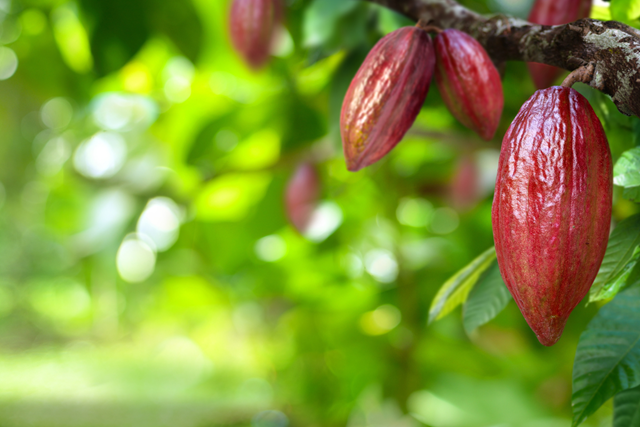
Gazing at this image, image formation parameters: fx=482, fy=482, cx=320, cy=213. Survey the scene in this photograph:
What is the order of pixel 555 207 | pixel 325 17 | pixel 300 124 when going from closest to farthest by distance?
1. pixel 555 207
2. pixel 325 17
3. pixel 300 124

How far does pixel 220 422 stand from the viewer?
3.33 ft

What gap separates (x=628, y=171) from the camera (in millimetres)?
137

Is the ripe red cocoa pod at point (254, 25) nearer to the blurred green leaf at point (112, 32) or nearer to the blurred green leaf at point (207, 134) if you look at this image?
the blurred green leaf at point (112, 32)

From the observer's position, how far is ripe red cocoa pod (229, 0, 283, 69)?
0.94 ft

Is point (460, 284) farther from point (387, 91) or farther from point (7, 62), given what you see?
point (7, 62)

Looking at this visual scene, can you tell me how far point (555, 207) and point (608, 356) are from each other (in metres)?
0.07

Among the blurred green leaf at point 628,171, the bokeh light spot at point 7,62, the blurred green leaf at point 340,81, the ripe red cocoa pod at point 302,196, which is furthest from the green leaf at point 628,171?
the bokeh light spot at point 7,62

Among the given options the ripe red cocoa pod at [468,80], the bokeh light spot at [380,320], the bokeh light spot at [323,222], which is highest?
the ripe red cocoa pod at [468,80]

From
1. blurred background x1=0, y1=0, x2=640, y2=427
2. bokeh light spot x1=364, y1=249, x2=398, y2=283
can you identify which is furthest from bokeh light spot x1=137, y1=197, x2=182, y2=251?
bokeh light spot x1=364, y1=249, x2=398, y2=283

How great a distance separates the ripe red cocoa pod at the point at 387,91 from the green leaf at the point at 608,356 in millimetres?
94

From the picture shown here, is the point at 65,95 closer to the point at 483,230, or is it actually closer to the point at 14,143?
the point at 483,230

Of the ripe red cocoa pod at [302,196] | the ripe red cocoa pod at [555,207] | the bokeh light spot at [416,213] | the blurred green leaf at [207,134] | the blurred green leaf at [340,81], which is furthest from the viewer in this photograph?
the bokeh light spot at [416,213]

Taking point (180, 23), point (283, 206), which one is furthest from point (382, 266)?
point (180, 23)

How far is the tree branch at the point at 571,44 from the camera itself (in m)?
A: 0.12
